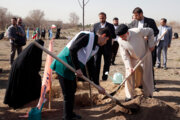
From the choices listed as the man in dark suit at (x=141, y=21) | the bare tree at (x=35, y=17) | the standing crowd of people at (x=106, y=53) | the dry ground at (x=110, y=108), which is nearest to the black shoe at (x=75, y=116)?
the standing crowd of people at (x=106, y=53)

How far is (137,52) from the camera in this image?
4.26 metres

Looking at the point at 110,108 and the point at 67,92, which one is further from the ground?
the point at 67,92

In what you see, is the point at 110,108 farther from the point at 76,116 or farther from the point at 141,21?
the point at 141,21

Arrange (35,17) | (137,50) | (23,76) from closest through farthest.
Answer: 1. (23,76)
2. (137,50)
3. (35,17)

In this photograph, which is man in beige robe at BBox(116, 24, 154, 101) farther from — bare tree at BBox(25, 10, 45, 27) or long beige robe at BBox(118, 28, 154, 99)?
bare tree at BBox(25, 10, 45, 27)

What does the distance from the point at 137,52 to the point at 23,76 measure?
2.32m

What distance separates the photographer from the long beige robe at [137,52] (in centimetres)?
417

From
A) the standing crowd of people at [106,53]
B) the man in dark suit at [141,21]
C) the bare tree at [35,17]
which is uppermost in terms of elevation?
the bare tree at [35,17]

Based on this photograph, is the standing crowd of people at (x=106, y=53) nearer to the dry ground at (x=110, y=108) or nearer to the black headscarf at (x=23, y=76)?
the black headscarf at (x=23, y=76)

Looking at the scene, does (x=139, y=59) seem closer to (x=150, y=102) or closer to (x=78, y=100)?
(x=150, y=102)

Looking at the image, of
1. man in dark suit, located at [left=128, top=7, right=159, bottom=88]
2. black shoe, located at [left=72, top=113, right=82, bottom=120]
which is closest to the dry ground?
black shoe, located at [left=72, top=113, right=82, bottom=120]

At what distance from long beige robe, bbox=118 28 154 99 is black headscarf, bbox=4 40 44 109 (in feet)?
6.08

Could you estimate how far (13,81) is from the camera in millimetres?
3178

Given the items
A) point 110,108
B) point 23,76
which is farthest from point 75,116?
point 23,76
